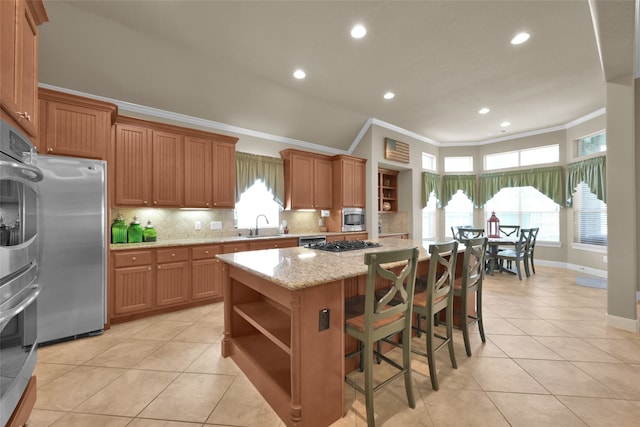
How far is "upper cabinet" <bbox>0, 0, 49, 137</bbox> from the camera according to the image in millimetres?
1365

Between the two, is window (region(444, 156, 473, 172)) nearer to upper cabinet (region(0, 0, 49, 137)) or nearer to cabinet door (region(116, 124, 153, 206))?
cabinet door (region(116, 124, 153, 206))

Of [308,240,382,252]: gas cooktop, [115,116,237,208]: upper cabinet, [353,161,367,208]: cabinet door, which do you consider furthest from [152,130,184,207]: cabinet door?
[353,161,367,208]: cabinet door

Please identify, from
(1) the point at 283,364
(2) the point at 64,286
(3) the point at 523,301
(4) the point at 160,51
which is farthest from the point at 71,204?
(3) the point at 523,301

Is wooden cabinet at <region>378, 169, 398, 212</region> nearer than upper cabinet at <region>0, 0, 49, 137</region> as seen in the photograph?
No

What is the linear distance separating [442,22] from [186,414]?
4184 mm

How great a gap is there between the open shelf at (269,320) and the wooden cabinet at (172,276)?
5.03ft

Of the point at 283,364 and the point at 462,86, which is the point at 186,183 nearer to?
the point at 283,364

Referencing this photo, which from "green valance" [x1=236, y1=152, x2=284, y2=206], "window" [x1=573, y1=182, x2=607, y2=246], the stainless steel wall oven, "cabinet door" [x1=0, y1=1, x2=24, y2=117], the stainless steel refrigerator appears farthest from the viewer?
"window" [x1=573, y1=182, x2=607, y2=246]

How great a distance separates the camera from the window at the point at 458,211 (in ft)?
24.3

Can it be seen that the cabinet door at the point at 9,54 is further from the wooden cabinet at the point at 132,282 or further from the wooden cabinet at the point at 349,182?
the wooden cabinet at the point at 349,182

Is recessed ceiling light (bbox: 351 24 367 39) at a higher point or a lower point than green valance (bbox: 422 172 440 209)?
higher

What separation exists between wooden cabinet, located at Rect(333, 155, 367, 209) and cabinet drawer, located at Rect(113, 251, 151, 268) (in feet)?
11.1

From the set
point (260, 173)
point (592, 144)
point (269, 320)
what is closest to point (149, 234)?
point (260, 173)

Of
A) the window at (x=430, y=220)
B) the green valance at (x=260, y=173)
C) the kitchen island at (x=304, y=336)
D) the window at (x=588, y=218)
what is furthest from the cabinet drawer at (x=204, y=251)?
the window at (x=588, y=218)
